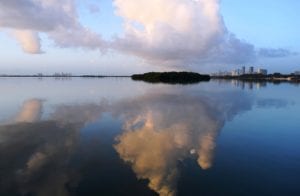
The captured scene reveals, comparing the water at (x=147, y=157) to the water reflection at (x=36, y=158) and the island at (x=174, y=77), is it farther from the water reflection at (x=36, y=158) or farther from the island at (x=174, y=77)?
the island at (x=174, y=77)

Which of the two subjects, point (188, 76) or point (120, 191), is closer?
point (120, 191)

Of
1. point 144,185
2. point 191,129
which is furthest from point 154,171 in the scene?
point 191,129

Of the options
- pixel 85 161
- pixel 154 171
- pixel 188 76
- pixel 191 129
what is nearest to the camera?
pixel 154 171

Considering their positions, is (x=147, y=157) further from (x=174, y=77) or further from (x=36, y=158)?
(x=174, y=77)

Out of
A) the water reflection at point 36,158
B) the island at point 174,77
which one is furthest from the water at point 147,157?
the island at point 174,77

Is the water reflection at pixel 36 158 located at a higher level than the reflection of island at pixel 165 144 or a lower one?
higher

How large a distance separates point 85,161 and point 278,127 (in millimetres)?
11339

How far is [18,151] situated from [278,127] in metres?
12.8

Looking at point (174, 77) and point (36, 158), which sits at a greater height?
point (36, 158)

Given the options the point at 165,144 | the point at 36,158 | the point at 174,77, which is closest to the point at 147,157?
→ the point at 165,144

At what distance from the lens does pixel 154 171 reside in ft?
29.7

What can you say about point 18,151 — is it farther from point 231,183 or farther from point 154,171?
point 231,183

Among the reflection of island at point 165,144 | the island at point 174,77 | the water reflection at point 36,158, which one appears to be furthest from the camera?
the island at point 174,77

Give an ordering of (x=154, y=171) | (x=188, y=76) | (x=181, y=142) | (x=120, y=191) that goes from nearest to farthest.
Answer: (x=120, y=191), (x=154, y=171), (x=181, y=142), (x=188, y=76)
